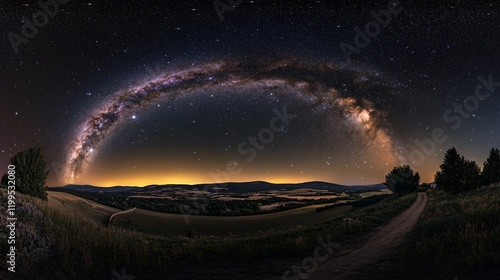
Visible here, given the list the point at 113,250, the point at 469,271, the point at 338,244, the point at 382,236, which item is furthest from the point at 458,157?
the point at 113,250

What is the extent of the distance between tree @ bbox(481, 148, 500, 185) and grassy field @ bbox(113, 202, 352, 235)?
32157mm

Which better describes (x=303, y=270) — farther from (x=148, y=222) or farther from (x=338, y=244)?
(x=148, y=222)

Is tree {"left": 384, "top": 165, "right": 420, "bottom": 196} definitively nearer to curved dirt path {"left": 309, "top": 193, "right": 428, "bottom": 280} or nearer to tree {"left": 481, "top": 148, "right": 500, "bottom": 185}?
tree {"left": 481, "top": 148, "right": 500, "bottom": 185}

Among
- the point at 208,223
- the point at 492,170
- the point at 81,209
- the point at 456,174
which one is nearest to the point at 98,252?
the point at 81,209

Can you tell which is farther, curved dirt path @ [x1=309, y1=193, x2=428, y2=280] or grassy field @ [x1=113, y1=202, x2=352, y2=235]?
grassy field @ [x1=113, y1=202, x2=352, y2=235]

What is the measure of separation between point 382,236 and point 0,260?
15792mm

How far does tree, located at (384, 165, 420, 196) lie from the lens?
71.4 m

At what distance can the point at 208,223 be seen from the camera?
109 feet

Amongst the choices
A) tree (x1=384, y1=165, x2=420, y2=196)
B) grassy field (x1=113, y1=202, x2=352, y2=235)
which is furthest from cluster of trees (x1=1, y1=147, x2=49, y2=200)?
tree (x1=384, y1=165, x2=420, y2=196)

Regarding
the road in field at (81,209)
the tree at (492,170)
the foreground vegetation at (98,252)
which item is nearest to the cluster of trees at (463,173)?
the tree at (492,170)

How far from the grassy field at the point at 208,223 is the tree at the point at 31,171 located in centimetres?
966

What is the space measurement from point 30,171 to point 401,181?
74491 millimetres

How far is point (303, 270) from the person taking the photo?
9.83 meters

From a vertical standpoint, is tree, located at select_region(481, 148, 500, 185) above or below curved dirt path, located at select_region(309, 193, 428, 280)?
above
